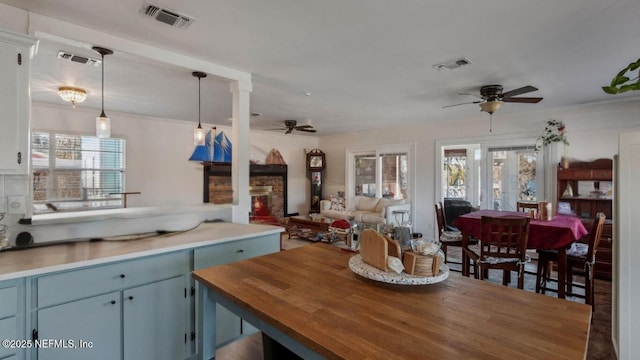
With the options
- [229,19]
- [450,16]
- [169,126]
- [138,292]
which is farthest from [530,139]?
[169,126]

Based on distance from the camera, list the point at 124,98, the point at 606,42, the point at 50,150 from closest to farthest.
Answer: the point at 606,42 < the point at 124,98 < the point at 50,150

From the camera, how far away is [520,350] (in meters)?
0.83

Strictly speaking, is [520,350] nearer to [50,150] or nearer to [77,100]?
[77,100]

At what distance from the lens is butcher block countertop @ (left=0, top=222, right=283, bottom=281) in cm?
165

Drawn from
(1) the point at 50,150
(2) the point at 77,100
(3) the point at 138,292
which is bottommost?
(3) the point at 138,292

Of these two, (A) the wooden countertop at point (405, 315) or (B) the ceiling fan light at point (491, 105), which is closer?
(A) the wooden countertop at point (405, 315)

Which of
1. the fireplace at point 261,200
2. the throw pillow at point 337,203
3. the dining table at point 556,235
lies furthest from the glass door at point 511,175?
the fireplace at point 261,200

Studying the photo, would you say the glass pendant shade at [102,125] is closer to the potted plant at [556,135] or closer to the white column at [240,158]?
the white column at [240,158]

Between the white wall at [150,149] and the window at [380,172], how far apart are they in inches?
130

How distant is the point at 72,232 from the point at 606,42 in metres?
4.30

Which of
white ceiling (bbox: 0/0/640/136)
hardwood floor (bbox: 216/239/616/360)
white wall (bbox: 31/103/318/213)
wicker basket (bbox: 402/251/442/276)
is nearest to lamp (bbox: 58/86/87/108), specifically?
white ceiling (bbox: 0/0/640/136)

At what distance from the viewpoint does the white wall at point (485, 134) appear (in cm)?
448

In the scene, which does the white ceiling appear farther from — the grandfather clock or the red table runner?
the grandfather clock

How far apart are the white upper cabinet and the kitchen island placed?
579mm
